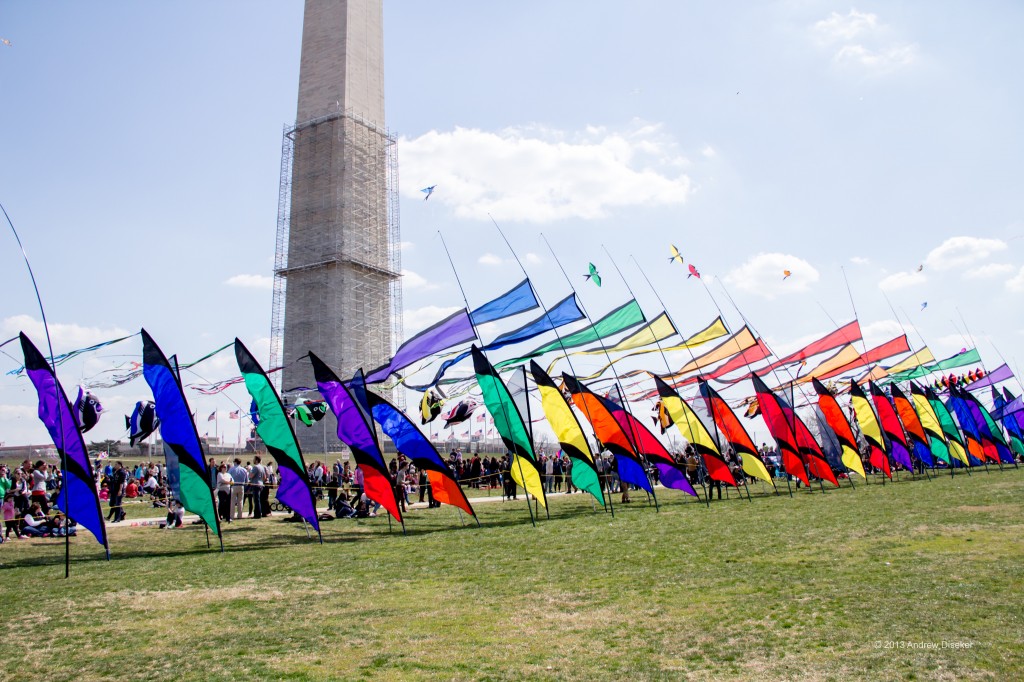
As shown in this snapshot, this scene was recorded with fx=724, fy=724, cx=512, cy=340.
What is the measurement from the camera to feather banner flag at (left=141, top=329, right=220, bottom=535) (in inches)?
542

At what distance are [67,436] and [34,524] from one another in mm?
6485

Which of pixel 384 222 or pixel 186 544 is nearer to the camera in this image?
pixel 186 544

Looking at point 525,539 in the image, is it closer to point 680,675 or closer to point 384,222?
point 680,675

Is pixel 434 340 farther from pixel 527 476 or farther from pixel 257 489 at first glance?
pixel 257 489

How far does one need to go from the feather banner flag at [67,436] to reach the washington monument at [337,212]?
37.0m

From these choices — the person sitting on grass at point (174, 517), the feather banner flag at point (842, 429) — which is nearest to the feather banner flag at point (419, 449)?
the person sitting on grass at point (174, 517)

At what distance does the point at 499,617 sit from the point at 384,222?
159ft

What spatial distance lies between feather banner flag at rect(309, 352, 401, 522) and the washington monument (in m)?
34.5

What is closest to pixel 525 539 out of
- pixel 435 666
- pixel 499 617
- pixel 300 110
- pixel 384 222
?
pixel 499 617

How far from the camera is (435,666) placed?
6.62 meters

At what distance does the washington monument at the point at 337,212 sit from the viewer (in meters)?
50.8

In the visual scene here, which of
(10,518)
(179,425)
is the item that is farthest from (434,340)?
(10,518)

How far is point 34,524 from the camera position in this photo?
1708cm

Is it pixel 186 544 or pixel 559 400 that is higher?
pixel 559 400
